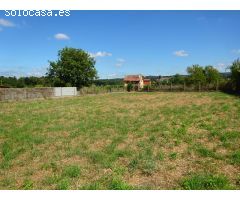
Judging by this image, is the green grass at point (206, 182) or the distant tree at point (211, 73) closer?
the green grass at point (206, 182)

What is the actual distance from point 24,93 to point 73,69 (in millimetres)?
26272

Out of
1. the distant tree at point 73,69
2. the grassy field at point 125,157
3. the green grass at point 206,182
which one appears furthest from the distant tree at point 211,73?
the green grass at point 206,182

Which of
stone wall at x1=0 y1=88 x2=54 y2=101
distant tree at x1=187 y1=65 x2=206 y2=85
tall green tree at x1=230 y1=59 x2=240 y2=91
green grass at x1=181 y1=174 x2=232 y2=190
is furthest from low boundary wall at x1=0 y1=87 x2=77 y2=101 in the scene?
distant tree at x1=187 y1=65 x2=206 y2=85

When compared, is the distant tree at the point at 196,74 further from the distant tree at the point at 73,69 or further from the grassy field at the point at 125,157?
the grassy field at the point at 125,157

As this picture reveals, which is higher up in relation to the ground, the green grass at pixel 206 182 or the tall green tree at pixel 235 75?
the tall green tree at pixel 235 75

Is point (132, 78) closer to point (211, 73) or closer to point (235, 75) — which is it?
point (211, 73)

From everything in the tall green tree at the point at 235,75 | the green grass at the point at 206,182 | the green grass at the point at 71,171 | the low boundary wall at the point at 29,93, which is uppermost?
the tall green tree at the point at 235,75

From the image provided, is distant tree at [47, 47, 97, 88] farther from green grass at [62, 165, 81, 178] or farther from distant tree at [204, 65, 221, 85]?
green grass at [62, 165, 81, 178]

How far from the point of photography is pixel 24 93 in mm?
28766

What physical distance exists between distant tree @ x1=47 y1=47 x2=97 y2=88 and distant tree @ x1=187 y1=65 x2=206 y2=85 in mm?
22459

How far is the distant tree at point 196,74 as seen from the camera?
61.2 metres

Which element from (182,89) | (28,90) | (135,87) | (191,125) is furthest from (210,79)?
(191,125)

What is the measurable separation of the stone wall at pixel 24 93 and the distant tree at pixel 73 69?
2031cm
